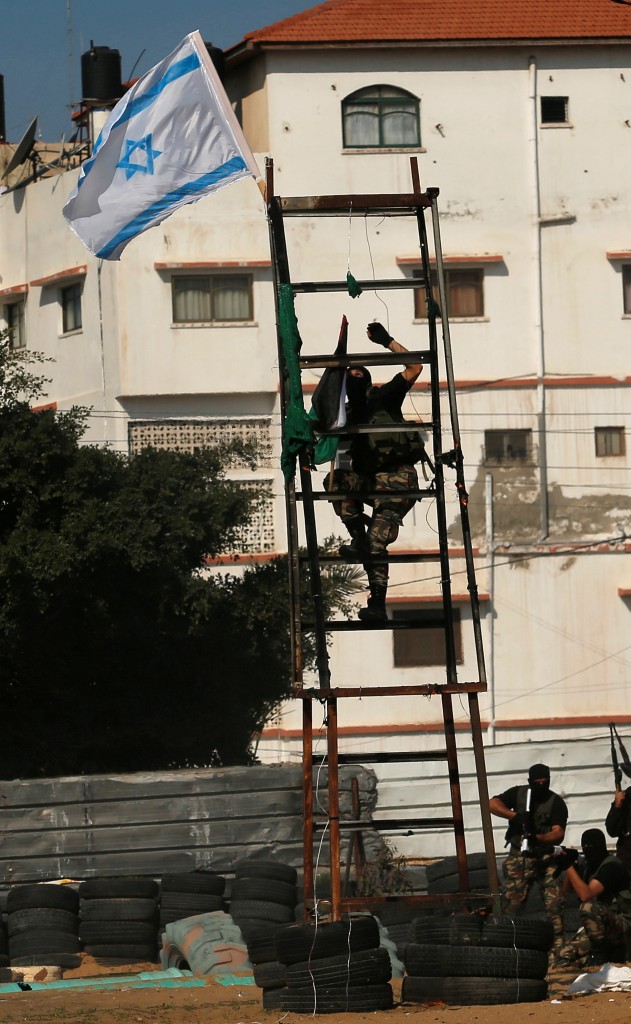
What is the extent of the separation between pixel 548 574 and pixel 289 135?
11.6 meters

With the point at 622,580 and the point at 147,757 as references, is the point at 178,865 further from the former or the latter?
the point at 622,580

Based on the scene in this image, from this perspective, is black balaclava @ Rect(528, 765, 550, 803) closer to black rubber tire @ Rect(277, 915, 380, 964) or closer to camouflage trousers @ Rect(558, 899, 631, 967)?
camouflage trousers @ Rect(558, 899, 631, 967)

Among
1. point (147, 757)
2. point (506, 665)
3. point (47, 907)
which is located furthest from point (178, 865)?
point (506, 665)

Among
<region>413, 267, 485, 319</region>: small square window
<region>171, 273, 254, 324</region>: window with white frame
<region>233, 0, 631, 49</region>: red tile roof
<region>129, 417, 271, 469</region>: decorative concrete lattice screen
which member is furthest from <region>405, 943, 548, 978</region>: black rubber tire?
<region>233, 0, 631, 49</region>: red tile roof

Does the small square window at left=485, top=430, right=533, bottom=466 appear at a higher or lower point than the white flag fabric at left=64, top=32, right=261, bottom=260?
lower

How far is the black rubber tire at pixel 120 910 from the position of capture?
15.6 meters

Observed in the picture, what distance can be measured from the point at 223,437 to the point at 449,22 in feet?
36.6

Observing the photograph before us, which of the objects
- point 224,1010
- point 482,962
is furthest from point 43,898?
point 482,962

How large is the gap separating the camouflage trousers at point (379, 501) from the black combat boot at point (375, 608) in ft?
0.38

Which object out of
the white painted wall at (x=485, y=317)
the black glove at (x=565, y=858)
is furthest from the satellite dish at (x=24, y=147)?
the black glove at (x=565, y=858)

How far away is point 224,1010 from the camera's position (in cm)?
1158

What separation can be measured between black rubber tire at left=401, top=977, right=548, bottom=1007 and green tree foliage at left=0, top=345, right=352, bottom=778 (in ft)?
45.5

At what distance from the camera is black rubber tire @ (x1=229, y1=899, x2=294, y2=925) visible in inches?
601

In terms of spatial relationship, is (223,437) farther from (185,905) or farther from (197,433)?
(185,905)
